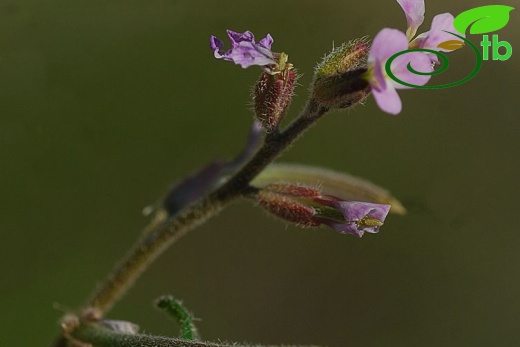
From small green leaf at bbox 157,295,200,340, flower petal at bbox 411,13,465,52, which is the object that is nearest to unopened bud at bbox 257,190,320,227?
small green leaf at bbox 157,295,200,340

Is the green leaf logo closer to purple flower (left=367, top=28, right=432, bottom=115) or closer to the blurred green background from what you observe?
purple flower (left=367, top=28, right=432, bottom=115)

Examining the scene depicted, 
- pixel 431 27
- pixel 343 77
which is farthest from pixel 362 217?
pixel 431 27

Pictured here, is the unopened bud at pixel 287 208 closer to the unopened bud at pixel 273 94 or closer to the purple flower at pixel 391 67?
the unopened bud at pixel 273 94

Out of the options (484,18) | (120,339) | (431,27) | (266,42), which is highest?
(484,18)

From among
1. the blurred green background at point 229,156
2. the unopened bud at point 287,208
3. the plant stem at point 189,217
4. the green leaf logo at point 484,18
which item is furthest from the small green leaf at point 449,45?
the blurred green background at point 229,156

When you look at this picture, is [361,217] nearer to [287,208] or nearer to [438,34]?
[287,208]

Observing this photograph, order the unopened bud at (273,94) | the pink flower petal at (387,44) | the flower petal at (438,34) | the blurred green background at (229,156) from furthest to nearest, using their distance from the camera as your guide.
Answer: the blurred green background at (229,156)
the unopened bud at (273,94)
the flower petal at (438,34)
the pink flower petal at (387,44)
